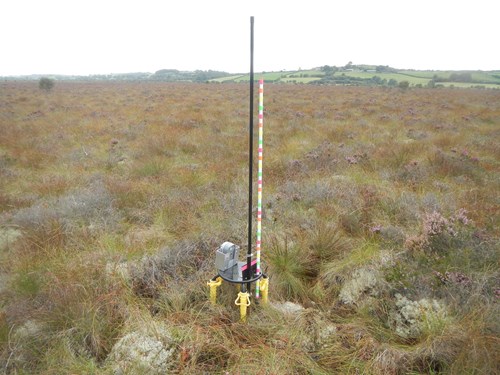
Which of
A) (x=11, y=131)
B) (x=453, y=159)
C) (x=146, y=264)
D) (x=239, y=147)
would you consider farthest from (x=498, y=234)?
(x=11, y=131)

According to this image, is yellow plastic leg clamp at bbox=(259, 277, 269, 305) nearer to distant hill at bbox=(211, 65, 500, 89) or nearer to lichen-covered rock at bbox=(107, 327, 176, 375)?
lichen-covered rock at bbox=(107, 327, 176, 375)

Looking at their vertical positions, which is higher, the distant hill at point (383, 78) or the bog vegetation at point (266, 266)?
the distant hill at point (383, 78)

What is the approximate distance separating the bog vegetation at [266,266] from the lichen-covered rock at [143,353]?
0.04 ft

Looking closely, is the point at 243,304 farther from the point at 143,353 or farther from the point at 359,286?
the point at 359,286

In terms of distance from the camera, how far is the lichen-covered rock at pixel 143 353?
2.37m


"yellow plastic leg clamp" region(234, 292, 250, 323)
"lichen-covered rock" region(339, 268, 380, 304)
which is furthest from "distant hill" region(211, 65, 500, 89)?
"yellow plastic leg clamp" region(234, 292, 250, 323)

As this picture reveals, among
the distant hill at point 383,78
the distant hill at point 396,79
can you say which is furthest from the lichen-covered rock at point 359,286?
the distant hill at point 396,79

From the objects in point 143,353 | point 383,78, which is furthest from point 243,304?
point 383,78

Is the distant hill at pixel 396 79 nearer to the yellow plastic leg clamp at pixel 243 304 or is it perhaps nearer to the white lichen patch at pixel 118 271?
the white lichen patch at pixel 118 271

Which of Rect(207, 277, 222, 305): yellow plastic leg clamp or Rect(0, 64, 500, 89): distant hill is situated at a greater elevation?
Rect(0, 64, 500, 89): distant hill

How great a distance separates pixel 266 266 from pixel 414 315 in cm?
155

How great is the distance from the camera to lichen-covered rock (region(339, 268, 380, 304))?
10.7ft

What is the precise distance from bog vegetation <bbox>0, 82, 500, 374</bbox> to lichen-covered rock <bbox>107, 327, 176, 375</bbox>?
1cm

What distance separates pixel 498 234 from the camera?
413 cm
